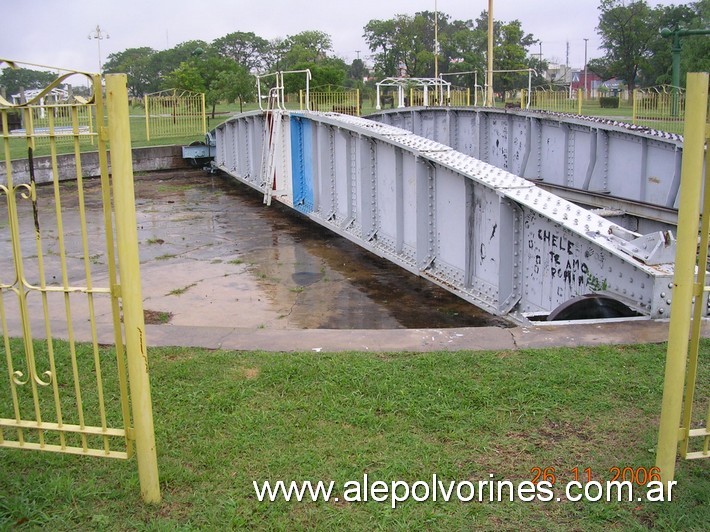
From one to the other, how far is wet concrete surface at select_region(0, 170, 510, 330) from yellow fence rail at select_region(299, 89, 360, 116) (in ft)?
55.2

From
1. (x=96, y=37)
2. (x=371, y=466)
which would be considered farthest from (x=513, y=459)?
(x=96, y=37)

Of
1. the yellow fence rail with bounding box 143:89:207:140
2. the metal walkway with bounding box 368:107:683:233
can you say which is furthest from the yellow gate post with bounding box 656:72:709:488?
the yellow fence rail with bounding box 143:89:207:140

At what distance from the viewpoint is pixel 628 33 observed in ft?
249

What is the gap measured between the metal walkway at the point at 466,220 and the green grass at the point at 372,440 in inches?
47.1

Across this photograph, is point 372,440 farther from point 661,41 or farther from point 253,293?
point 661,41

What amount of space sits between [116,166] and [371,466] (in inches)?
79.3

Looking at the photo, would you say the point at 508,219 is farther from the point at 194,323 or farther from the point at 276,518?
the point at 276,518

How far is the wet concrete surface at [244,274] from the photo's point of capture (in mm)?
→ 8875

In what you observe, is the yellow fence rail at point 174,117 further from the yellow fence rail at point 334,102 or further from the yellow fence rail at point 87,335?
the yellow fence rail at point 87,335

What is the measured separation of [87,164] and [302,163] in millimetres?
9574

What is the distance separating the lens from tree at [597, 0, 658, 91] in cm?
7494

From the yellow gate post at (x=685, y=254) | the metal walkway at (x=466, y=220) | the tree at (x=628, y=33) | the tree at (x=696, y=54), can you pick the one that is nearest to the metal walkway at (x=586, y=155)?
the metal walkway at (x=466, y=220)

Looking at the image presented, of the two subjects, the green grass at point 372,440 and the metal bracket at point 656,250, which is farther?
the metal bracket at point 656,250

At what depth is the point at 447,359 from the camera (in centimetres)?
555
